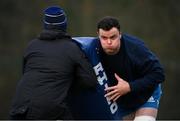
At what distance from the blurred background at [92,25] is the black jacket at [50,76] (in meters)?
5.35

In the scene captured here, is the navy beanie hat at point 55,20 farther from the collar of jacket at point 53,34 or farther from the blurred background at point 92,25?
the blurred background at point 92,25

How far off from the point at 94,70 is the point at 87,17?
17.4ft

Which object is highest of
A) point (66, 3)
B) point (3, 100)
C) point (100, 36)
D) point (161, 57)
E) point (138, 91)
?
point (100, 36)

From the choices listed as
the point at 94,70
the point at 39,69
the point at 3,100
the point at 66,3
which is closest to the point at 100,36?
the point at 94,70

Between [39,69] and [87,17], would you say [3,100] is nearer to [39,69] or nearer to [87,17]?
[87,17]

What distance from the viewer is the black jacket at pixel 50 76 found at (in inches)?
192

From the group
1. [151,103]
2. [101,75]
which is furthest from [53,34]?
[151,103]

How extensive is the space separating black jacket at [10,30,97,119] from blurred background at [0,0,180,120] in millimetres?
5348

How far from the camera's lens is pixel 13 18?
10703 millimetres

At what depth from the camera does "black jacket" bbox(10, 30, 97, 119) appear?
16.0 feet

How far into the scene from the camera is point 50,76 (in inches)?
195

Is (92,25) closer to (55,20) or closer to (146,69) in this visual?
(146,69)

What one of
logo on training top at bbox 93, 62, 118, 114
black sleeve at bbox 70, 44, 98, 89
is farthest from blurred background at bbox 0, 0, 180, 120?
black sleeve at bbox 70, 44, 98, 89

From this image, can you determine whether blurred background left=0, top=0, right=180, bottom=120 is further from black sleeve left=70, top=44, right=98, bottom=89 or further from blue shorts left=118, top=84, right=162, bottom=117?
black sleeve left=70, top=44, right=98, bottom=89
